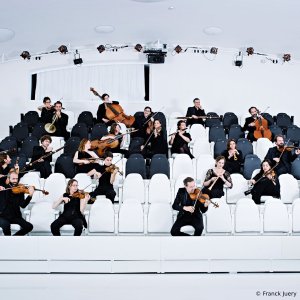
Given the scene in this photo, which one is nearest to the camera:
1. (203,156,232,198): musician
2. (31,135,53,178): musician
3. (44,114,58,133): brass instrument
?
(203,156,232,198): musician

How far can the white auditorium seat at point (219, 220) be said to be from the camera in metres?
6.44

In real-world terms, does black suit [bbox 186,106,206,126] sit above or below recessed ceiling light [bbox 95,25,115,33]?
below

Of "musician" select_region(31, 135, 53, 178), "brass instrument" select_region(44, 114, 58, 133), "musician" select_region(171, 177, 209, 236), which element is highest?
"brass instrument" select_region(44, 114, 58, 133)

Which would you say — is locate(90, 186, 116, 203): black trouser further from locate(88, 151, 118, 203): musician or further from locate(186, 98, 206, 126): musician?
locate(186, 98, 206, 126): musician

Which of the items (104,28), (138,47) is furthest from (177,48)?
(104,28)

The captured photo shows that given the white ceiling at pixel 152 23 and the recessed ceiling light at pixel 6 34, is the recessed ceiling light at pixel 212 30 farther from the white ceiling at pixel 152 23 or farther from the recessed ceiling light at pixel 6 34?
the recessed ceiling light at pixel 6 34

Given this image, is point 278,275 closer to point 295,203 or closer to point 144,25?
point 295,203

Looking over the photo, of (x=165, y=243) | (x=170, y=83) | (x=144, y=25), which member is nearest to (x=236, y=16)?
(x=144, y=25)

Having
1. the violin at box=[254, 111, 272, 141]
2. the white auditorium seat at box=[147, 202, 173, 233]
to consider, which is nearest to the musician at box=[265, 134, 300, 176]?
the violin at box=[254, 111, 272, 141]

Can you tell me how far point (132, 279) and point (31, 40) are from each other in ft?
18.6

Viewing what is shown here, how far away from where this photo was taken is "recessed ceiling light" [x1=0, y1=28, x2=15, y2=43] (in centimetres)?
909

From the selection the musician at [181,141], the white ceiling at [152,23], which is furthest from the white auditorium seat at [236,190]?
the white ceiling at [152,23]

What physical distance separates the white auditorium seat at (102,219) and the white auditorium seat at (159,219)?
43cm

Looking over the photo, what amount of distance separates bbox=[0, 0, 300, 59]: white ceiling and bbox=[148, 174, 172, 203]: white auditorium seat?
270cm
